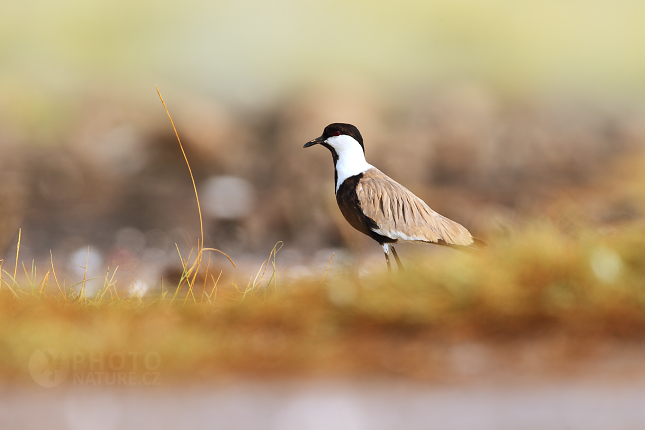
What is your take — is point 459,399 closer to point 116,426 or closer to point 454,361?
point 454,361

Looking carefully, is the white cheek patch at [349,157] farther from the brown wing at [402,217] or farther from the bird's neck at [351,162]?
the brown wing at [402,217]

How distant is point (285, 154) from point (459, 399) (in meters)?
8.25

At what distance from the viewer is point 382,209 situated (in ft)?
11.6

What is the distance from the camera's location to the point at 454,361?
6.56 ft

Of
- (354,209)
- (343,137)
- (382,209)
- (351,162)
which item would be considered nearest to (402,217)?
(382,209)

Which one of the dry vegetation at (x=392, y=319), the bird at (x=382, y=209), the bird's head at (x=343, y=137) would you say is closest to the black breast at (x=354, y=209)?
the bird at (x=382, y=209)

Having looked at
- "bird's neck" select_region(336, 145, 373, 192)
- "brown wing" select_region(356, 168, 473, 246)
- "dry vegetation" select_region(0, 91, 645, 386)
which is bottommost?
"dry vegetation" select_region(0, 91, 645, 386)

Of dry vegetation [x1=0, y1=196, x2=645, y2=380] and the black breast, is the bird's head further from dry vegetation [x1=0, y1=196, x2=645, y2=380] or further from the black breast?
dry vegetation [x1=0, y1=196, x2=645, y2=380]

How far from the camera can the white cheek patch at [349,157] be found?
3.70 metres

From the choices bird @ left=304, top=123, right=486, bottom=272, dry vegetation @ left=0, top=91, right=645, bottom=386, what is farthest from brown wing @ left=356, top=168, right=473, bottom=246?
dry vegetation @ left=0, top=91, right=645, bottom=386

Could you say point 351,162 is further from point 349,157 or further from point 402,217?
point 402,217

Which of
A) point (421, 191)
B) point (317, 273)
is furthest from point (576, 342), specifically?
point (421, 191)

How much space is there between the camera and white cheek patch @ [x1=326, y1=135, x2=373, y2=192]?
370 cm

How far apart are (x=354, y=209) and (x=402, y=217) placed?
296 mm
